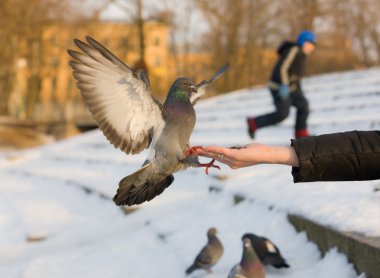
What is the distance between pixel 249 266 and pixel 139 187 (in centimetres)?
170

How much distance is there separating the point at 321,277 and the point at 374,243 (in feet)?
2.03

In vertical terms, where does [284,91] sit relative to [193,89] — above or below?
below

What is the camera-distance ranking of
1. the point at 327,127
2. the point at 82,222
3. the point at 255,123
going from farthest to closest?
the point at 327,127 → the point at 255,123 → the point at 82,222

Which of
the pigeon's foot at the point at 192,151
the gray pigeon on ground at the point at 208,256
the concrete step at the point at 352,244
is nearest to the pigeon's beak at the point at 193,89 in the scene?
the pigeon's foot at the point at 192,151

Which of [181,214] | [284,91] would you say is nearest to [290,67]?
[284,91]

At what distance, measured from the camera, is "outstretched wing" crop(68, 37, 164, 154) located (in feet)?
8.04

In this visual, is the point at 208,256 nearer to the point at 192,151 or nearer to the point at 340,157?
the point at 192,151

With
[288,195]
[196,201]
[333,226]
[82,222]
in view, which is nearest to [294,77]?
[196,201]

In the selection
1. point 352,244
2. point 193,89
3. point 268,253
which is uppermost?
point 193,89

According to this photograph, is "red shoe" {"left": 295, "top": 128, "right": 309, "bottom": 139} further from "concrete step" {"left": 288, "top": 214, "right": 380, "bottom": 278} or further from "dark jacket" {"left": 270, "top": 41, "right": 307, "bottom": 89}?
"concrete step" {"left": 288, "top": 214, "right": 380, "bottom": 278}

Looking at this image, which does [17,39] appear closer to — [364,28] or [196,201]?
[364,28]

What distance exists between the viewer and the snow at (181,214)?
4207 millimetres

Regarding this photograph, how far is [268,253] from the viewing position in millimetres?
3957

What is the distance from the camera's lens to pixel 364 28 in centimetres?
2758
